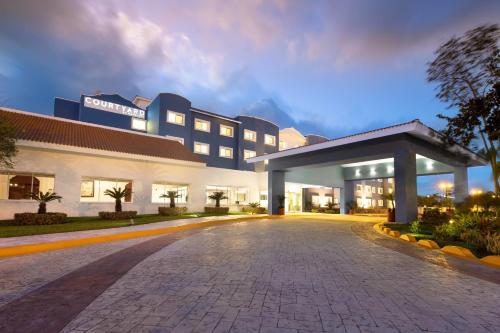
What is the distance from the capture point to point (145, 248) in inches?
359

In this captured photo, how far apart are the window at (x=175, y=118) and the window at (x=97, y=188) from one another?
12473mm

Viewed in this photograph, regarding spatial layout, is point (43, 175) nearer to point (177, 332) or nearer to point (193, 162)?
point (193, 162)

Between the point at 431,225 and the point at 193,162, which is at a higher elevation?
the point at 193,162

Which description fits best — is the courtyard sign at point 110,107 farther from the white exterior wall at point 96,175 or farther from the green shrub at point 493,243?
the green shrub at point 493,243

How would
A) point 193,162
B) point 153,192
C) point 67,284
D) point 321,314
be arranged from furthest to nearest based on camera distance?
point 193,162, point 153,192, point 67,284, point 321,314

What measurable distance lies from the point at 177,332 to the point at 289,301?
70.9 inches

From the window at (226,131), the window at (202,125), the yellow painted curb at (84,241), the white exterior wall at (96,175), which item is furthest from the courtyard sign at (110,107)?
the yellow painted curb at (84,241)

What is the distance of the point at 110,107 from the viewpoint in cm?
3309

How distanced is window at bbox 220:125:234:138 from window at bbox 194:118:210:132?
2.16 meters

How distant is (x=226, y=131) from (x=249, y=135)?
11.6 ft

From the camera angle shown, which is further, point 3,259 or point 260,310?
point 3,259

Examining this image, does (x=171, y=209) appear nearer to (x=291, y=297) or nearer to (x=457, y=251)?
(x=457, y=251)

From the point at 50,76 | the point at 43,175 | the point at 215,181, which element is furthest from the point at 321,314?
the point at 50,76

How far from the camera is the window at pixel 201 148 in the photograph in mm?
35266
